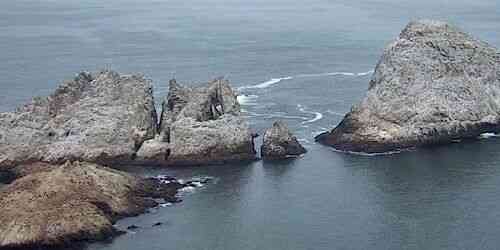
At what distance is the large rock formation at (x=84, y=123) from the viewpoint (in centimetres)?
12150

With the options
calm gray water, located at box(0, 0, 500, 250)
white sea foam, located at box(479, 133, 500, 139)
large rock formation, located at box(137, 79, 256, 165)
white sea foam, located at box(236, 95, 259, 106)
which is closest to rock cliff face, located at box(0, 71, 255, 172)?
large rock formation, located at box(137, 79, 256, 165)

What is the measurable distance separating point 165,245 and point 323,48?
107748 millimetres

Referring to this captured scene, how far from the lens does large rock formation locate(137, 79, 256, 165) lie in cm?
12288

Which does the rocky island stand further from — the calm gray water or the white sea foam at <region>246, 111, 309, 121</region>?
the white sea foam at <region>246, 111, 309, 121</region>

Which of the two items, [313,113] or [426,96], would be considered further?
[313,113]

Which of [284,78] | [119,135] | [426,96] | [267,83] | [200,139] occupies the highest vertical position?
[426,96]

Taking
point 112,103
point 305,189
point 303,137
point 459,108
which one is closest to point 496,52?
point 459,108

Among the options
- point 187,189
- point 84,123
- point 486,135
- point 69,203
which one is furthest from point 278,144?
point 69,203

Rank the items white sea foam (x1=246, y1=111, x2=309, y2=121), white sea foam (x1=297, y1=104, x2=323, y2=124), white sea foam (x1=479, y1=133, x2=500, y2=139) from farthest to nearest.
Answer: white sea foam (x1=246, y1=111, x2=309, y2=121)
white sea foam (x1=297, y1=104, x2=323, y2=124)
white sea foam (x1=479, y1=133, x2=500, y2=139)

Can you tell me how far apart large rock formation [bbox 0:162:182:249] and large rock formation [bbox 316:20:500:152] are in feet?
95.5

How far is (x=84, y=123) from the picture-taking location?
123938 millimetres

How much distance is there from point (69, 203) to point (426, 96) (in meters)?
51.4

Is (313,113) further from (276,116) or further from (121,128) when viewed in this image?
(121,128)

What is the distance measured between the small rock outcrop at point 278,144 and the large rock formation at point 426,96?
22.4ft
